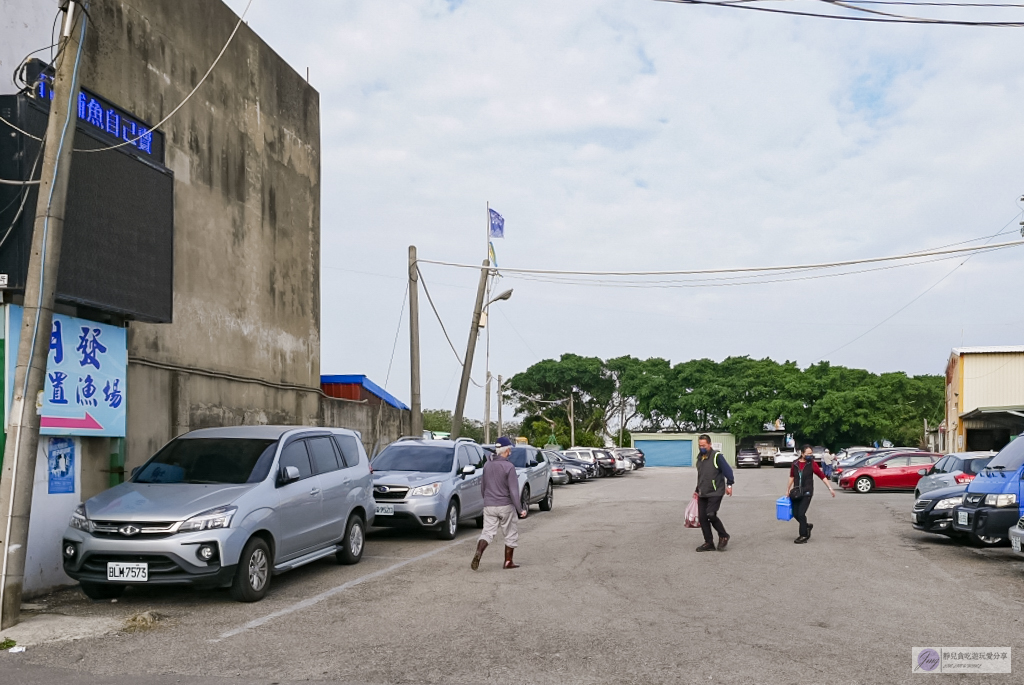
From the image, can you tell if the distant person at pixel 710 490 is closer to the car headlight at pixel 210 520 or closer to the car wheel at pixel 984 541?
the car wheel at pixel 984 541

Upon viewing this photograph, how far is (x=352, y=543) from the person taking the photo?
1218 centimetres

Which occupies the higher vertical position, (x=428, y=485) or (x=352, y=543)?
(x=428, y=485)

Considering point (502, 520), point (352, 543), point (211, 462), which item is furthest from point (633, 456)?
point (211, 462)

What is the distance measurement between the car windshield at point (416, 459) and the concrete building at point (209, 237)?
2980mm

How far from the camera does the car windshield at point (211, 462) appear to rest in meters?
10.2

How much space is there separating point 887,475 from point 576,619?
25731mm

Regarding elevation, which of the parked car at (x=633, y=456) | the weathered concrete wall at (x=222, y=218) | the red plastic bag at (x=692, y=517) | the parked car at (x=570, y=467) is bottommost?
the parked car at (x=633, y=456)

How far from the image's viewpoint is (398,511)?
48.1 ft

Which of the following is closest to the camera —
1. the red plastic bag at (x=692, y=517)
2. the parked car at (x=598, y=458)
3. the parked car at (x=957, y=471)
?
the red plastic bag at (x=692, y=517)

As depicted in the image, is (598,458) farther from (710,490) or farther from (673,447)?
(673,447)

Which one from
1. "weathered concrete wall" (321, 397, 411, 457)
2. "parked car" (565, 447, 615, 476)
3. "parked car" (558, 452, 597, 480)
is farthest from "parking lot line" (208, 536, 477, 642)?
"parked car" (565, 447, 615, 476)

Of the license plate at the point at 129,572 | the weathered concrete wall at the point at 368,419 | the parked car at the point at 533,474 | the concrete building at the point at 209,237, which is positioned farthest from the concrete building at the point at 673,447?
the license plate at the point at 129,572

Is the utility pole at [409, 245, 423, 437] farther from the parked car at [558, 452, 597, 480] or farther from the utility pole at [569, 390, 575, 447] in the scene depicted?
the utility pole at [569, 390, 575, 447]

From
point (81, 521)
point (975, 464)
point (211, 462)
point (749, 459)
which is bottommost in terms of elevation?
point (749, 459)
